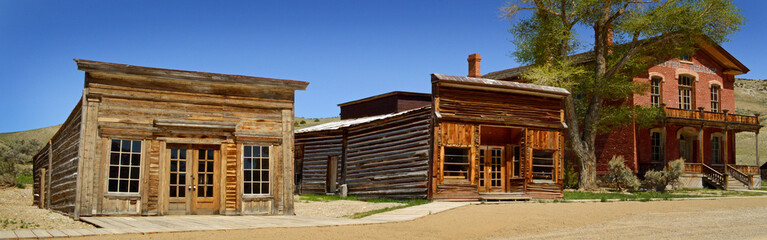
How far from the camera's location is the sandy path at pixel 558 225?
39.8ft

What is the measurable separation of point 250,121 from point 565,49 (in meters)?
18.4

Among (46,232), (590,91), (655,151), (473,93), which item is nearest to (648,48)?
(590,91)

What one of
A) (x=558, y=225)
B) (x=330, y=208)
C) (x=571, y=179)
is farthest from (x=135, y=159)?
(x=571, y=179)

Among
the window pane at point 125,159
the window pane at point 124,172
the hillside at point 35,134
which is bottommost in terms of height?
the window pane at point 124,172

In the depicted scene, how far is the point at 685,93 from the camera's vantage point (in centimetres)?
3578

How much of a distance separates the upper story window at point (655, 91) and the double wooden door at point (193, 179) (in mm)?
24773

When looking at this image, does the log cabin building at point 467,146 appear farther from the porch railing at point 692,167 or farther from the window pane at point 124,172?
the porch railing at point 692,167

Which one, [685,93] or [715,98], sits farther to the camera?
[715,98]

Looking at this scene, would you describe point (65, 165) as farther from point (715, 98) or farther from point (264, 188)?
point (715, 98)

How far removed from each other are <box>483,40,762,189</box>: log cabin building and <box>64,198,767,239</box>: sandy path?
1400cm

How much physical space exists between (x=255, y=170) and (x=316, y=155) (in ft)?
41.1

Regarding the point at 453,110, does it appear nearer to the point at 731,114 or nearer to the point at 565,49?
the point at 565,49

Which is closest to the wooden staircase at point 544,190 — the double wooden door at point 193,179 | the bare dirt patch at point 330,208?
the bare dirt patch at point 330,208

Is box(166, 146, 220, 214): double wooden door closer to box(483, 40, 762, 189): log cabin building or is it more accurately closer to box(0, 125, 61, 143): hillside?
box(483, 40, 762, 189): log cabin building
